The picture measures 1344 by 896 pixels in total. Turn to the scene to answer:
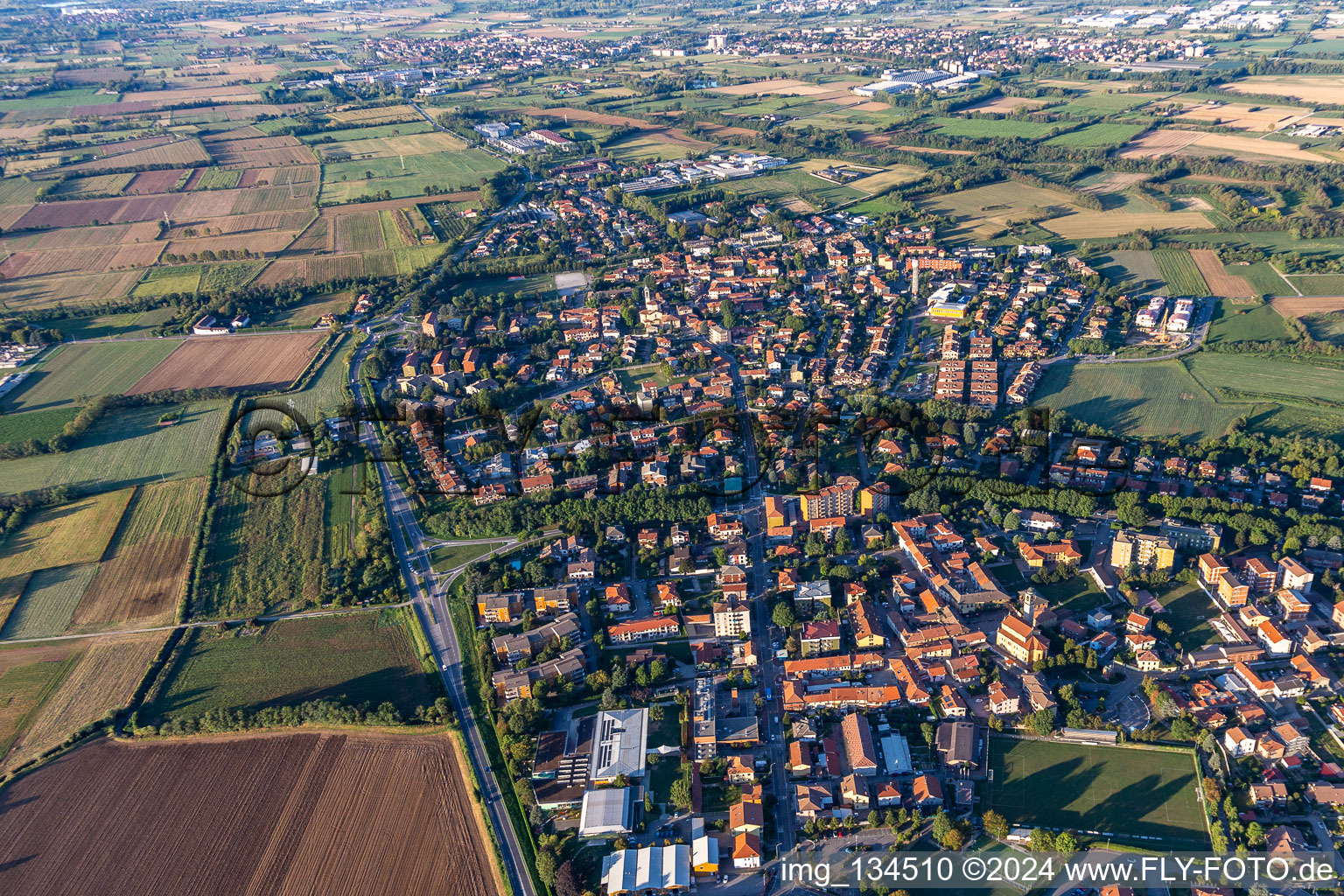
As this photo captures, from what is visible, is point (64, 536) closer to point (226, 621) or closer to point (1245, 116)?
point (226, 621)

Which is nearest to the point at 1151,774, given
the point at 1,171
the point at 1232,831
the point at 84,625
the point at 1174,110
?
the point at 1232,831

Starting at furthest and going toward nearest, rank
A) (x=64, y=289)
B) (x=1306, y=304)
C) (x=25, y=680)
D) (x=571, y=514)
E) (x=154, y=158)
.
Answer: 1. (x=154, y=158)
2. (x=64, y=289)
3. (x=1306, y=304)
4. (x=571, y=514)
5. (x=25, y=680)

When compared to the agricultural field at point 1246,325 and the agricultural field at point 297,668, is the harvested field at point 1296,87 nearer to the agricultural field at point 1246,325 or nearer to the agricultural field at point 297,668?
the agricultural field at point 1246,325

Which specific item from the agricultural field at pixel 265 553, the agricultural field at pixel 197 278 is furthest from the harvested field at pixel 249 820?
the agricultural field at pixel 197 278

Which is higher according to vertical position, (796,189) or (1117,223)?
(796,189)

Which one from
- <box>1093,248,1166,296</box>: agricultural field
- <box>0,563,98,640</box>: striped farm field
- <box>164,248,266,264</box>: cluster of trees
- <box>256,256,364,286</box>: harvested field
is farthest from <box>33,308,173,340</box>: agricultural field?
<box>1093,248,1166,296</box>: agricultural field

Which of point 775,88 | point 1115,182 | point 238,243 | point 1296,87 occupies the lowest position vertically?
point 238,243

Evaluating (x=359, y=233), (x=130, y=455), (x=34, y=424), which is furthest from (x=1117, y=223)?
(x=34, y=424)

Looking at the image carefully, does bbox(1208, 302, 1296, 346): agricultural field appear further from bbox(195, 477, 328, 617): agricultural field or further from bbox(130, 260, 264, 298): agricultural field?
bbox(130, 260, 264, 298): agricultural field
